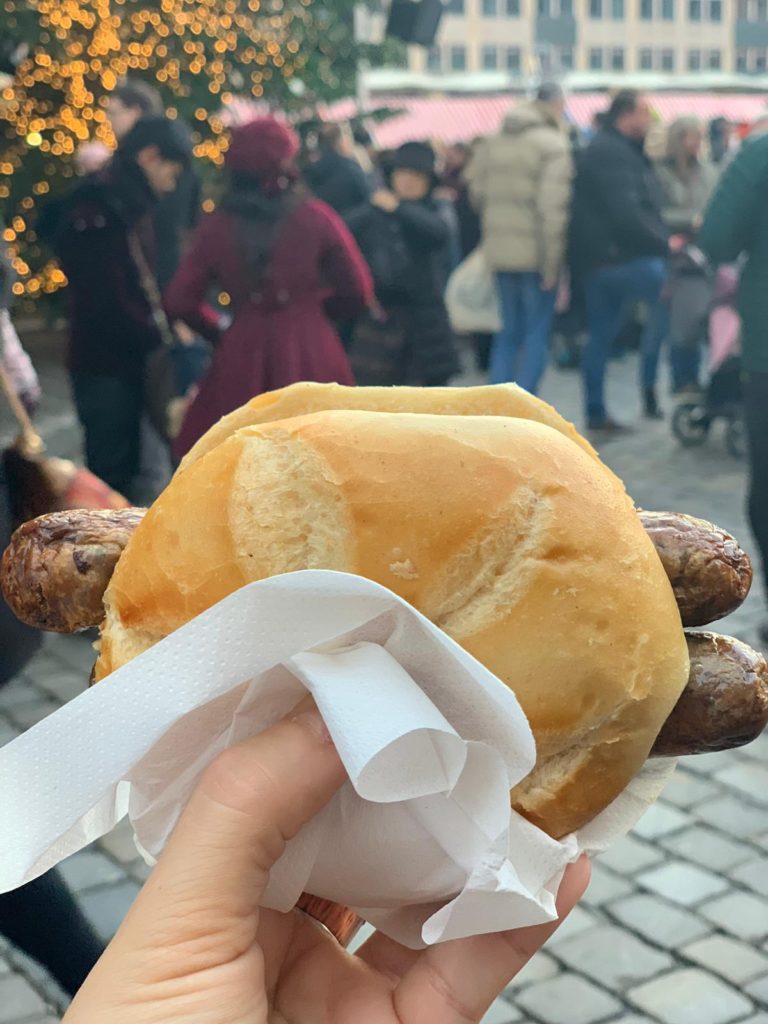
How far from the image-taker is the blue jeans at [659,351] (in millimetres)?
9359

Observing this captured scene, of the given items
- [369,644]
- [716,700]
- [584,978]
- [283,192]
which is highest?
[283,192]

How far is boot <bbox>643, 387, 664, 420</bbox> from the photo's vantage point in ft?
31.1

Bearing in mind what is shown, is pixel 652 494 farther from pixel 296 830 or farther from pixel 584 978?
pixel 296 830

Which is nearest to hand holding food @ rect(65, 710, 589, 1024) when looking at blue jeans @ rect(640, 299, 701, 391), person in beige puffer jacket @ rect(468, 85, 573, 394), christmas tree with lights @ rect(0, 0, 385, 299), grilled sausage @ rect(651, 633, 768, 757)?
grilled sausage @ rect(651, 633, 768, 757)

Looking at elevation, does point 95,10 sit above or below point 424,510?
above

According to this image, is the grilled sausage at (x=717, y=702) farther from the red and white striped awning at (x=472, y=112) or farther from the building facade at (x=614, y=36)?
the building facade at (x=614, y=36)

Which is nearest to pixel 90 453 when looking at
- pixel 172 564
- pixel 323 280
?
pixel 323 280

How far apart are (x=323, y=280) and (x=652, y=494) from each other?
2.93 metres

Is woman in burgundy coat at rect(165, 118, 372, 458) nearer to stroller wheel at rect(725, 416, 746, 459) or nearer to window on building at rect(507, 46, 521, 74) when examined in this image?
stroller wheel at rect(725, 416, 746, 459)

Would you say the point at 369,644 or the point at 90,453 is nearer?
the point at 369,644

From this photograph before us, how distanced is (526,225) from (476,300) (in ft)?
2.55

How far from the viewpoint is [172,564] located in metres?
1.48

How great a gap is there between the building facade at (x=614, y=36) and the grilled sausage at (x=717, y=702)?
6723cm

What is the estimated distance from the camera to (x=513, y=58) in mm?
67375
